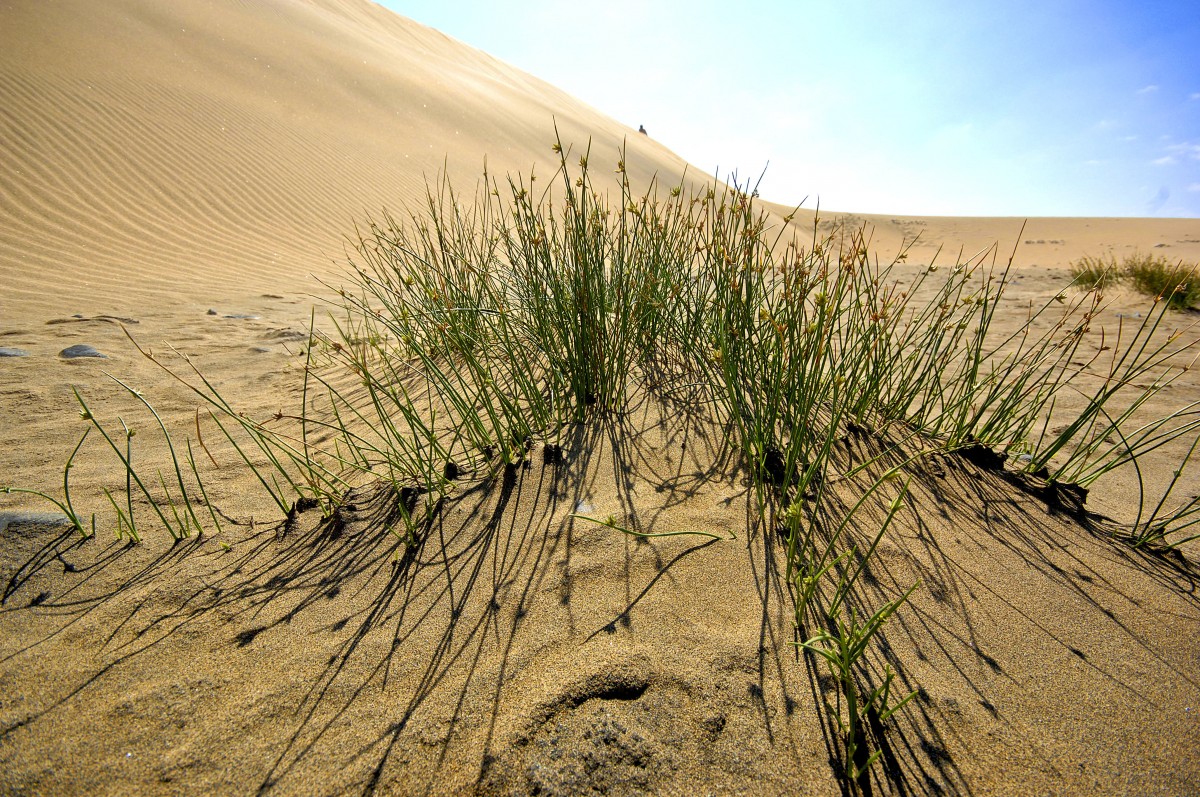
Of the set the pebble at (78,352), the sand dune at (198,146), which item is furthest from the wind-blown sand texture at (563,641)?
the sand dune at (198,146)

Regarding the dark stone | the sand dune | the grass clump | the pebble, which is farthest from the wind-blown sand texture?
the sand dune

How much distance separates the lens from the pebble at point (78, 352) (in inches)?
109

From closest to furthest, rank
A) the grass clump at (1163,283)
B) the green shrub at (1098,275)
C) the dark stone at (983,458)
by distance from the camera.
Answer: the dark stone at (983,458), the green shrub at (1098,275), the grass clump at (1163,283)

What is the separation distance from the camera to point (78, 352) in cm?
282

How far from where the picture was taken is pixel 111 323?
3465 millimetres

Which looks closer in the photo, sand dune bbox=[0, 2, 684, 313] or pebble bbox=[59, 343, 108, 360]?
pebble bbox=[59, 343, 108, 360]

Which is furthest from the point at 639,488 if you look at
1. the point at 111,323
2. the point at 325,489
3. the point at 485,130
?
the point at 485,130

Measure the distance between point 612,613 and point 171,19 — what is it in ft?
47.5

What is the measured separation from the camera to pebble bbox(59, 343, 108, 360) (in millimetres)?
2775

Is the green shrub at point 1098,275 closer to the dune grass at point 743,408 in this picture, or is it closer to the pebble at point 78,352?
the dune grass at point 743,408

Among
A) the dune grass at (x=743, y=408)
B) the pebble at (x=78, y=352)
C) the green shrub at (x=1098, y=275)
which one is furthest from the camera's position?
the pebble at (x=78, y=352)

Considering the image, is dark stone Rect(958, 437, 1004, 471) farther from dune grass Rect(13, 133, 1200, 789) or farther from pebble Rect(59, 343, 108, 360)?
pebble Rect(59, 343, 108, 360)

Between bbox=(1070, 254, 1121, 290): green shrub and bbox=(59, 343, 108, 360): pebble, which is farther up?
bbox=(1070, 254, 1121, 290): green shrub

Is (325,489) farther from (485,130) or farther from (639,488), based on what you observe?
(485,130)
